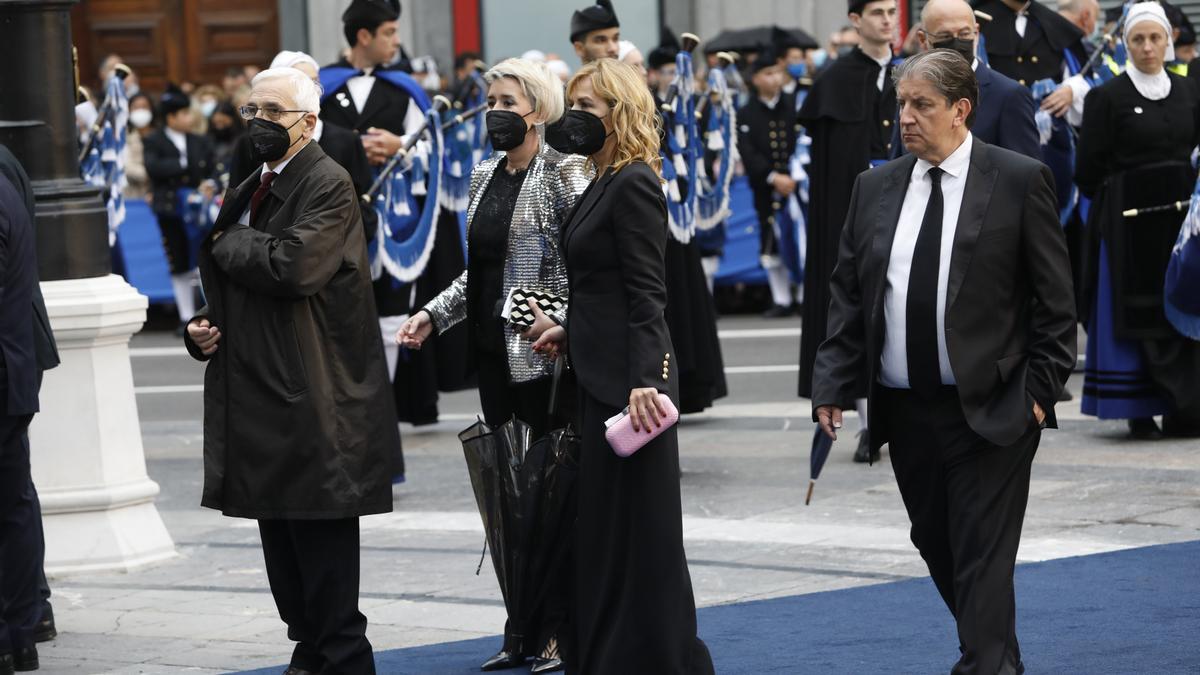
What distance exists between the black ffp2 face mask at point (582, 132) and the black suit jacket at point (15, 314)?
192cm

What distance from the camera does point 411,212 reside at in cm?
1116

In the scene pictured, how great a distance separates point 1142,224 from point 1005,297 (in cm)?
512

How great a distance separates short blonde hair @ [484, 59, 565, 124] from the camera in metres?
6.89

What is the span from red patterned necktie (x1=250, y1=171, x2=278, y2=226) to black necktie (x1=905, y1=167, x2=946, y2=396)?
2.06 metres

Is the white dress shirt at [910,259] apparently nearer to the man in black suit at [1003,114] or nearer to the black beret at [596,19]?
the man in black suit at [1003,114]

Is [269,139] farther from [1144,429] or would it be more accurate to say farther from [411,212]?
[1144,429]

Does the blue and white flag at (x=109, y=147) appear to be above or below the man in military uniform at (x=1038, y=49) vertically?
below

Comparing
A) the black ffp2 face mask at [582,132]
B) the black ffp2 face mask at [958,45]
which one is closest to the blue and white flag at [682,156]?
the black ffp2 face mask at [958,45]

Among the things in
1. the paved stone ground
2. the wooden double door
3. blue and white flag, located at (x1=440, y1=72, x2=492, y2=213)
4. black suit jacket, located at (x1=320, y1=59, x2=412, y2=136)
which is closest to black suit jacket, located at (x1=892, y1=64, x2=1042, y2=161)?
the paved stone ground

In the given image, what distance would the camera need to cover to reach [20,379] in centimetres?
684

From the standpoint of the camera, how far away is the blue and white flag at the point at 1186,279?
32.1 ft

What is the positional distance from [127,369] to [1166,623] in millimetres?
4277

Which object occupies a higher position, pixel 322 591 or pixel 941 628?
pixel 322 591

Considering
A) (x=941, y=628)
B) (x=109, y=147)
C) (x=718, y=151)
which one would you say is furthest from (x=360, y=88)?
(x=109, y=147)
